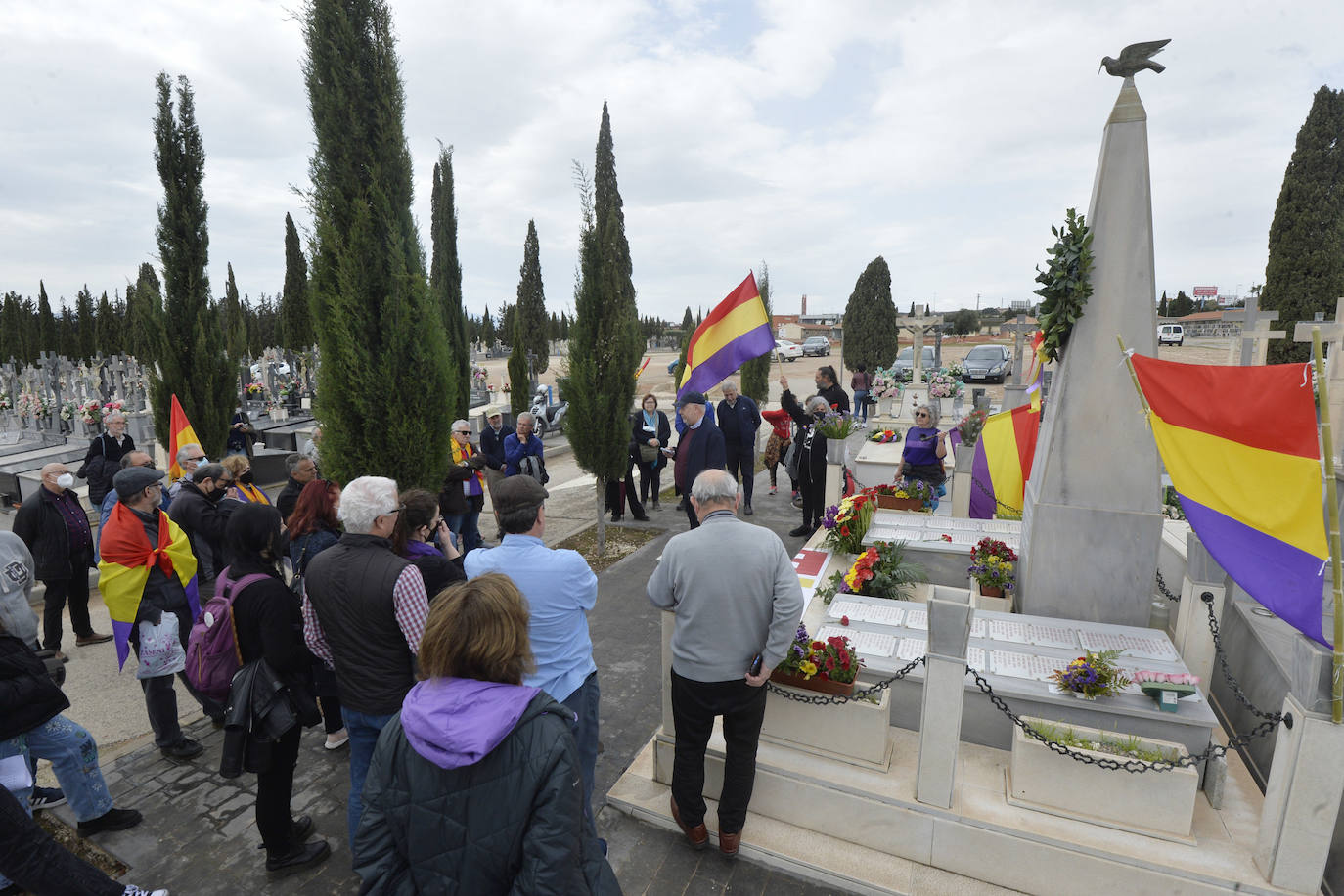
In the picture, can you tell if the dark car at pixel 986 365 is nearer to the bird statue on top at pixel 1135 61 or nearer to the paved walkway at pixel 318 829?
the bird statue on top at pixel 1135 61

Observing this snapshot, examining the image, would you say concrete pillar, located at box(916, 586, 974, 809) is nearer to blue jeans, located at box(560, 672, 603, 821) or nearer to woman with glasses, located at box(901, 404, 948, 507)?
blue jeans, located at box(560, 672, 603, 821)

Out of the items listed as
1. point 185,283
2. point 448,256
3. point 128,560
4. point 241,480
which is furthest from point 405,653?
point 448,256

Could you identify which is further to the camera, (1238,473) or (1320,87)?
(1320,87)

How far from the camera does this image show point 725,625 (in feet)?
10.1

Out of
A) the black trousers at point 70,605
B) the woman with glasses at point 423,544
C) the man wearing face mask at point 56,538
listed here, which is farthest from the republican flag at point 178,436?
the woman with glasses at point 423,544

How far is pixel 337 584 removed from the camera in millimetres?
2957

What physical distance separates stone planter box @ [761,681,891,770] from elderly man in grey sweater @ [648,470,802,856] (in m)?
0.53

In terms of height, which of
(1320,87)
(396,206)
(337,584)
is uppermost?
(1320,87)

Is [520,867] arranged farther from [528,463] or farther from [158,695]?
[528,463]

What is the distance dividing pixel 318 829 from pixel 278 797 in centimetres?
49

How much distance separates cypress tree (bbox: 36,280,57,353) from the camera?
2938cm

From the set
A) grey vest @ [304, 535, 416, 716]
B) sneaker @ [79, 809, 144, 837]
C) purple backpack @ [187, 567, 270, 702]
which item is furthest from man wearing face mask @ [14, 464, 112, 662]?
grey vest @ [304, 535, 416, 716]

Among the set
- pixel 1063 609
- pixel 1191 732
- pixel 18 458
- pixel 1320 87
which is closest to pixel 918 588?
pixel 1063 609

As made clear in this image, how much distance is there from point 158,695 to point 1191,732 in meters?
6.08
